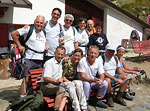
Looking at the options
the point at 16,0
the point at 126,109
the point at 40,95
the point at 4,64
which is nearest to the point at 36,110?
the point at 40,95

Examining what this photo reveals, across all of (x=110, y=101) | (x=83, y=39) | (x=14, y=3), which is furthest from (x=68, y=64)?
(x=14, y=3)

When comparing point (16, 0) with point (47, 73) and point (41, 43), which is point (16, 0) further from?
point (47, 73)

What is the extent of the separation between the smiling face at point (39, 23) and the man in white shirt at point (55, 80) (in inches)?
26.3

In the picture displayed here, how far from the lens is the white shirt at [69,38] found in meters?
4.33

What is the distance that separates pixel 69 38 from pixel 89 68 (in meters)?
0.88

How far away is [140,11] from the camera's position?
20031 millimetres

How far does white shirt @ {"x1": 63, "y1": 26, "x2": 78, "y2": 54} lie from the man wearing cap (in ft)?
2.38

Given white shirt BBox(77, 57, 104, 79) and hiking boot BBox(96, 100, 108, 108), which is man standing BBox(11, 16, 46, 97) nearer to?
white shirt BBox(77, 57, 104, 79)

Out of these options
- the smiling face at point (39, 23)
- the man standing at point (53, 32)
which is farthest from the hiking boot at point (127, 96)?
the smiling face at point (39, 23)

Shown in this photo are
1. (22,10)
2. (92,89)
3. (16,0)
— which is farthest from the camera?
(22,10)

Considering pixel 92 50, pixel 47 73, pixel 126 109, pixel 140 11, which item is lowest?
pixel 126 109

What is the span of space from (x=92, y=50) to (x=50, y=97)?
4.15ft

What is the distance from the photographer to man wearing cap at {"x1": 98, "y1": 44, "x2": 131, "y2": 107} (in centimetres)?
429

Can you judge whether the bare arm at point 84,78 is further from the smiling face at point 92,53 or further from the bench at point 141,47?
the bench at point 141,47
